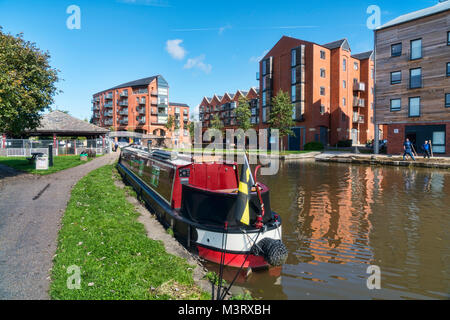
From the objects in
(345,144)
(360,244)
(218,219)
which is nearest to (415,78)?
(345,144)

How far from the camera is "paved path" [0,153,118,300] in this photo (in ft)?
13.6

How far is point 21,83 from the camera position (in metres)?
13.9

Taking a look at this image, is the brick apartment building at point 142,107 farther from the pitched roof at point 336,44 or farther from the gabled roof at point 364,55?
the gabled roof at point 364,55

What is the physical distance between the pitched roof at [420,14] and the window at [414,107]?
844cm

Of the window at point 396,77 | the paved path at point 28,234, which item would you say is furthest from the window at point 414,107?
the paved path at point 28,234

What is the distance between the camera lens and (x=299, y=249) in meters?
6.61

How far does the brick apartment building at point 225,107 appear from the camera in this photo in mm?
75875

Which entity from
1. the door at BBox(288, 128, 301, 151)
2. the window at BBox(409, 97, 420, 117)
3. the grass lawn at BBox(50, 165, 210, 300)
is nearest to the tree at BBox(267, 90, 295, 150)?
the door at BBox(288, 128, 301, 151)

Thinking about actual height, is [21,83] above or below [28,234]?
above

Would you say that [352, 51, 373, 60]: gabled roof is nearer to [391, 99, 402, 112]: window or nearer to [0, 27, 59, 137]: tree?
[391, 99, 402, 112]: window

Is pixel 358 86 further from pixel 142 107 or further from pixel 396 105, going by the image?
pixel 142 107

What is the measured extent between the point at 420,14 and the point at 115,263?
126 ft

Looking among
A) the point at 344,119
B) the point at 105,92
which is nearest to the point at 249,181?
the point at 344,119
